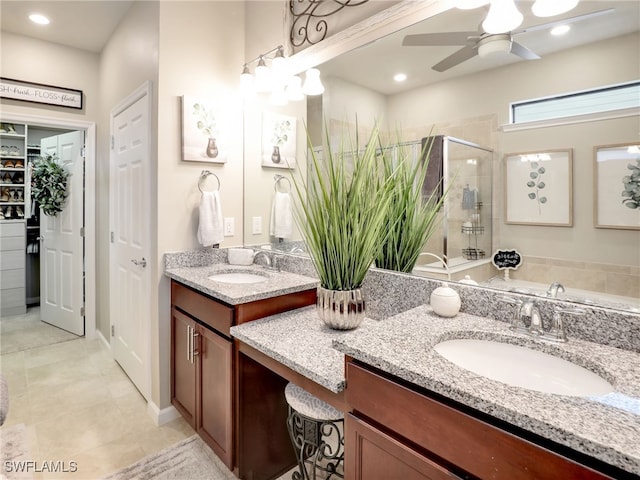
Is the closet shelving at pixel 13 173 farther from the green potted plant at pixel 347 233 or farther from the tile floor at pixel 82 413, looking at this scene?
the green potted plant at pixel 347 233

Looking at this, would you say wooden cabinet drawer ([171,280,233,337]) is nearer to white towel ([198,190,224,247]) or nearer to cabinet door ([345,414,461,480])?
white towel ([198,190,224,247])

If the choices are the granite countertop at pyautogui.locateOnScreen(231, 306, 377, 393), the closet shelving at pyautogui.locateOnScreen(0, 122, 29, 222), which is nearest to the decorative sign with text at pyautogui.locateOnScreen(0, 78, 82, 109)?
the closet shelving at pyautogui.locateOnScreen(0, 122, 29, 222)

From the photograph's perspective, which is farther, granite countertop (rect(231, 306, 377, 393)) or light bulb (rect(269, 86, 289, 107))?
light bulb (rect(269, 86, 289, 107))

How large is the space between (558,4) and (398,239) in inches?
37.4

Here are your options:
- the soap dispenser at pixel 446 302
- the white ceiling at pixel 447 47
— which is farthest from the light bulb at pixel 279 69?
the soap dispenser at pixel 446 302

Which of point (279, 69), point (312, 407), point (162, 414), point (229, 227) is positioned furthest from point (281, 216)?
point (162, 414)

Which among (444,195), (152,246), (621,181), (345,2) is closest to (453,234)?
(444,195)

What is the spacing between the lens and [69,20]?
108 inches

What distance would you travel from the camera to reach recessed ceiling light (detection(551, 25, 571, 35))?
43.3 inches

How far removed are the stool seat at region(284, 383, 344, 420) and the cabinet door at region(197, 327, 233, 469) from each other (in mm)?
377

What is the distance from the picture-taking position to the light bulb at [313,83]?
6.48ft

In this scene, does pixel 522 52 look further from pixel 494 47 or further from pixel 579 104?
pixel 579 104

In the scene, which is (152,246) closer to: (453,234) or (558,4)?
(453,234)

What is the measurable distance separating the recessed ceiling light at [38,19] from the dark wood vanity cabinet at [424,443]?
339cm
